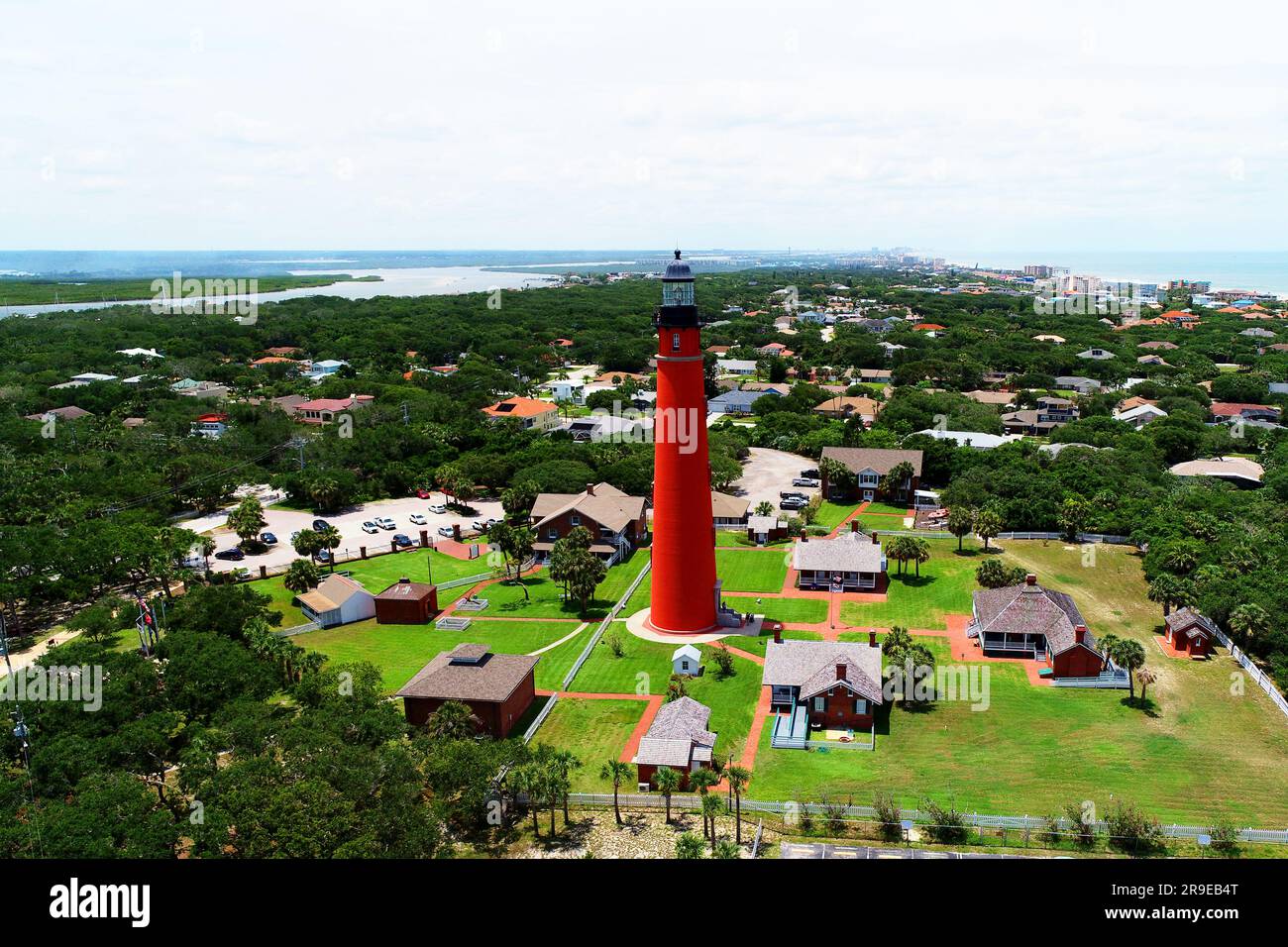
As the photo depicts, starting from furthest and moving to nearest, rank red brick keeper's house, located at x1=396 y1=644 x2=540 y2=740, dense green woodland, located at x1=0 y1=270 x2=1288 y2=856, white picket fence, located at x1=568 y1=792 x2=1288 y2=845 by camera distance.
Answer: red brick keeper's house, located at x1=396 y1=644 x2=540 y2=740 < white picket fence, located at x1=568 y1=792 x2=1288 y2=845 < dense green woodland, located at x1=0 y1=270 x2=1288 y2=856

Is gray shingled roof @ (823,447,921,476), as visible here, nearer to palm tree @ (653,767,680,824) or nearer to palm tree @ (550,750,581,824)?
palm tree @ (653,767,680,824)

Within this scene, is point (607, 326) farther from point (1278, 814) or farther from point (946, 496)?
point (1278, 814)

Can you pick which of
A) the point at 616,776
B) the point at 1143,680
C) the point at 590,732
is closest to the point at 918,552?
the point at 1143,680

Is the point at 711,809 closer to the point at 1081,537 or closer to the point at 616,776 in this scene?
the point at 616,776

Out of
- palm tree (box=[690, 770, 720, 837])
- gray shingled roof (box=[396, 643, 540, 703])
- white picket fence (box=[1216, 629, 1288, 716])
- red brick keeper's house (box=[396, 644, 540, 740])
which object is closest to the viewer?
palm tree (box=[690, 770, 720, 837])

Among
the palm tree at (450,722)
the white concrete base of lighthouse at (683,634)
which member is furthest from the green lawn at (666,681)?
the palm tree at (450,722)

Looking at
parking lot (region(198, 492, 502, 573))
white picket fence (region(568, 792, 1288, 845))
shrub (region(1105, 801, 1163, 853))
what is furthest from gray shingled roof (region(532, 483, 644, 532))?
shrub (region(1105, 801, 1163, 853))

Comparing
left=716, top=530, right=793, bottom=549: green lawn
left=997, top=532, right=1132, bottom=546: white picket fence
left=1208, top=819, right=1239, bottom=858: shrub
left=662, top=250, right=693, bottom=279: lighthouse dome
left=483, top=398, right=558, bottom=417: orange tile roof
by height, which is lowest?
left=1208, top=819, right=1239, bottom=858: shrub

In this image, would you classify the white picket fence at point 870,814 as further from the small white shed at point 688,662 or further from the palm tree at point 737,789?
the small white shed at point 688,662
